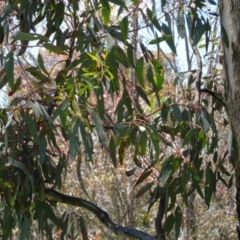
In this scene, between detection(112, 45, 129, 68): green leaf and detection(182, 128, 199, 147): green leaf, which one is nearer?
detection(112, 45, 129, 68): green leaf

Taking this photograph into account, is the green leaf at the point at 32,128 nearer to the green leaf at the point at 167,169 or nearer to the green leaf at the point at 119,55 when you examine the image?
the green leaf at the point at 119,55

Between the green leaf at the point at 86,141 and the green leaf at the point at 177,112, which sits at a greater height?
the green leaf at the point at 177,112

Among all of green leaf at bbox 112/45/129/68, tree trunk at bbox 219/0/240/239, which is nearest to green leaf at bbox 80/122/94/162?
green leaf at bbox 112/45/129/68

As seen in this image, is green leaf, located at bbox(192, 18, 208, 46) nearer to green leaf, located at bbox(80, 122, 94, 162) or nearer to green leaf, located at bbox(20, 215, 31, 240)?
green leaf, located at bbox(80, 122, 94, 162)

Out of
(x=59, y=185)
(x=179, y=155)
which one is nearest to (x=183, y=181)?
(x=179, y=155)

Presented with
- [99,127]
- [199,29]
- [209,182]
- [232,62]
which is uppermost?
[199,29]

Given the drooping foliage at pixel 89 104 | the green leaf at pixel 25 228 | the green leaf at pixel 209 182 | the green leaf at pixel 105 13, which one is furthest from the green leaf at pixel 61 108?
the green leaf at pixel 209 182

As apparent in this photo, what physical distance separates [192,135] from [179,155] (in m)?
0.12

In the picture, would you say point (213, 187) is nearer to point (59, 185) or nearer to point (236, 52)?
point (59, 185)

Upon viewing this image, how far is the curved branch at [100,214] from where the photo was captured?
245cm

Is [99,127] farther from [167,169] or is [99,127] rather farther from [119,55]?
[167,169]

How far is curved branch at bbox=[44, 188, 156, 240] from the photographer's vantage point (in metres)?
2.45

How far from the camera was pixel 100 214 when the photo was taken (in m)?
2.61

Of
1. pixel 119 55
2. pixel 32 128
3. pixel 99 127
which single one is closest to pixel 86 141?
pixel 99 127
